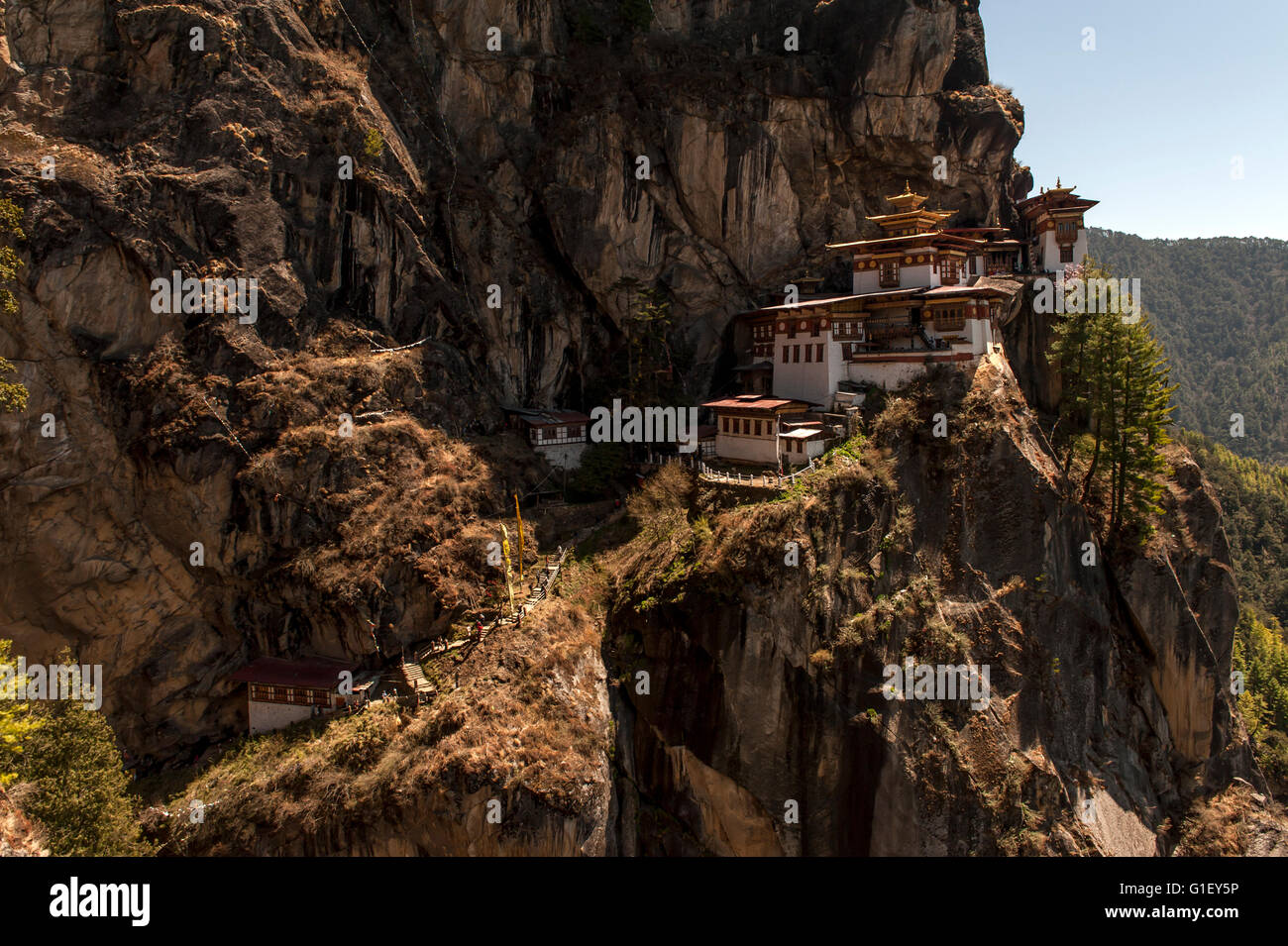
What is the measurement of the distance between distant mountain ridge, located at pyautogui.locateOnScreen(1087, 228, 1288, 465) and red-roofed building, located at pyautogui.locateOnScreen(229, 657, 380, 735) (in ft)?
429

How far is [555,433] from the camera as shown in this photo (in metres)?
40.5

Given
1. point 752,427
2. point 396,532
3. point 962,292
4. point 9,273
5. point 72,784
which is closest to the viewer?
point 72,784

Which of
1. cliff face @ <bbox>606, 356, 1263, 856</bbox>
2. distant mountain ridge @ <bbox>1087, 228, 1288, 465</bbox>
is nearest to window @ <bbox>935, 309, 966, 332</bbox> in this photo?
cliff face @ <bbox>606, 356, 1263, 856</bbox>

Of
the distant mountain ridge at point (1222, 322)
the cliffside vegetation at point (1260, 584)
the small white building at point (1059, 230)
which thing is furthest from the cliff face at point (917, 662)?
the distant mountain ridge at point (1222, 322)

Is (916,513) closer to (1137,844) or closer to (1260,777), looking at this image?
(1137,844)

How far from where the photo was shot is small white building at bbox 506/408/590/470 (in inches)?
1575

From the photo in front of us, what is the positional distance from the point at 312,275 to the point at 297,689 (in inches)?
748

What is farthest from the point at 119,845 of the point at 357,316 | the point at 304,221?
the point at 304,221

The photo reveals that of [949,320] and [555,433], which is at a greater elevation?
[949,320]

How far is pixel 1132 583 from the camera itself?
123ft

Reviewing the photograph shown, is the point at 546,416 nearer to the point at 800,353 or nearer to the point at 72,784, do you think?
the point at 800,353

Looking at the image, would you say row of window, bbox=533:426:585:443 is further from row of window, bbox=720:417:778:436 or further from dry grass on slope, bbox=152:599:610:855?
dry grass on slope, bbox=152:599:610:855

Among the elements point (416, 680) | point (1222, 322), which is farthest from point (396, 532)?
point (1222, 322)

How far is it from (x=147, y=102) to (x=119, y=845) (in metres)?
30.3
